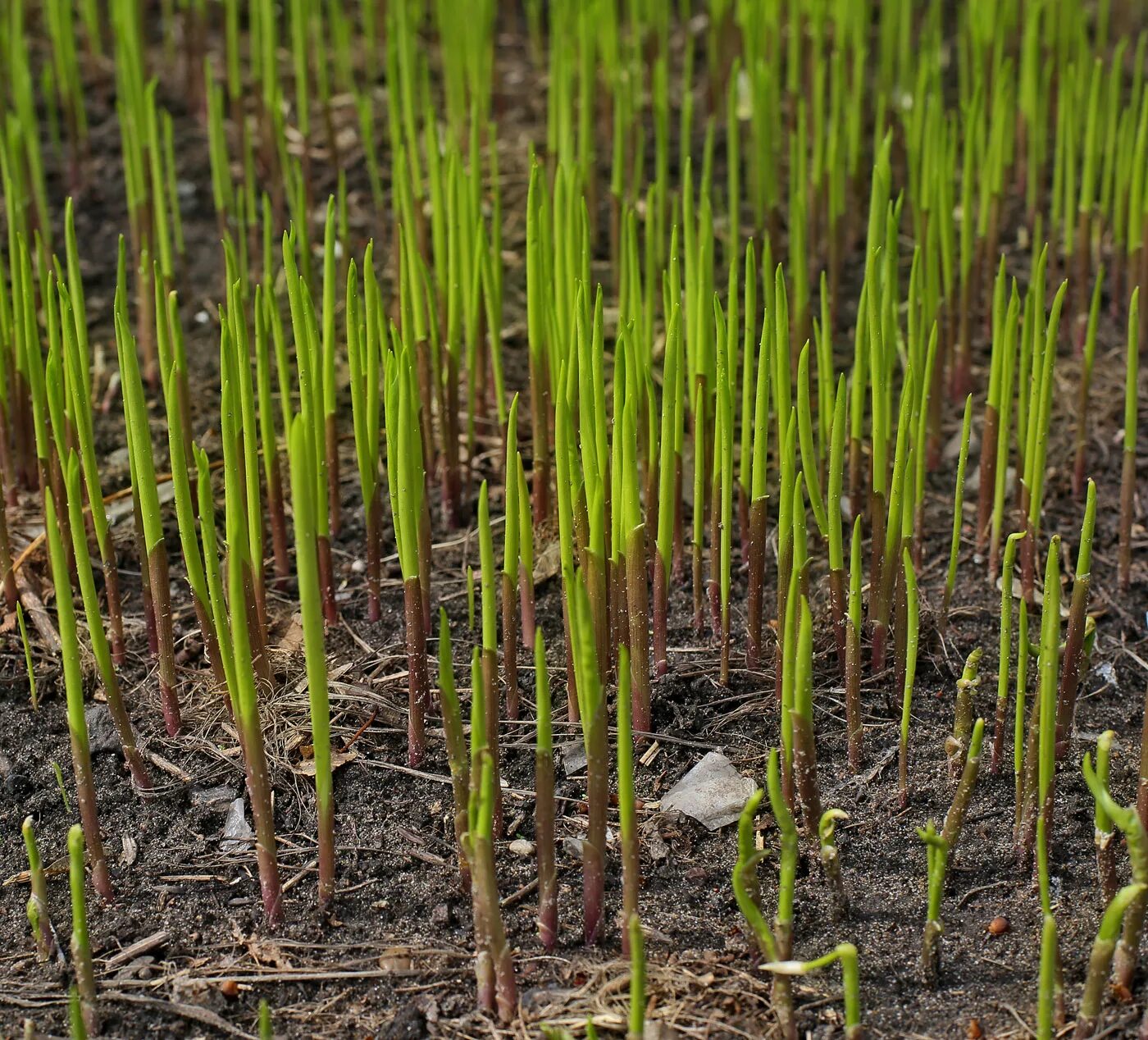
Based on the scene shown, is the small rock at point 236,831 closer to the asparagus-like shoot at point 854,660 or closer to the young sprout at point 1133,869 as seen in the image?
the asparagus-like shoot at point 854,660

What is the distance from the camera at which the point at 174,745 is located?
6.11 feet

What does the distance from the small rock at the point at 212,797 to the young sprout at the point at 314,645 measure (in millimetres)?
225

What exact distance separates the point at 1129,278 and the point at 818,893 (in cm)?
151

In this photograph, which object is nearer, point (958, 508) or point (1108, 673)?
point (958, 508)

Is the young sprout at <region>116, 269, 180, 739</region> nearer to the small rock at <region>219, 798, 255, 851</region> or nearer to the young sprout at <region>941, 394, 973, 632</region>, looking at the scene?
the small rock at <region>219, 798, 255, 851</region>

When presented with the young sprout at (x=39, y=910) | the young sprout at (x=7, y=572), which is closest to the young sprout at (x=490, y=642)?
the young sprout at (x=39, y=910)

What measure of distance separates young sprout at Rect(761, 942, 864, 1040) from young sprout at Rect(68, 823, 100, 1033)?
657 mm

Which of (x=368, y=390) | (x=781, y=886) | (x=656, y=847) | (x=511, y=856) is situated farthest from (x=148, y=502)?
Result: (x=781, y=886)

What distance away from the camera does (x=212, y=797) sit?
179 cm

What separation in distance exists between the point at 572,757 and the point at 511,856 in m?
0.19

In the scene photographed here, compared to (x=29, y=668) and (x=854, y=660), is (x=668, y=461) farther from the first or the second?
(x=29, y=668)

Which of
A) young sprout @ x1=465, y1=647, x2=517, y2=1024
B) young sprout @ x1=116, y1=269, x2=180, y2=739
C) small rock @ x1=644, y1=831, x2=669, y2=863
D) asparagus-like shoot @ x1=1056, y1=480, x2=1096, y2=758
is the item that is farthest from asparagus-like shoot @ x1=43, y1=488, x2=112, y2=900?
asparagus-like shoot @ x1=1056, y1=480, x2=1096, y2=758

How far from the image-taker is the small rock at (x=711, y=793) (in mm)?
1734

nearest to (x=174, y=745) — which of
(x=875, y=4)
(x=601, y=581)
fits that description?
(x=601, y=581)
